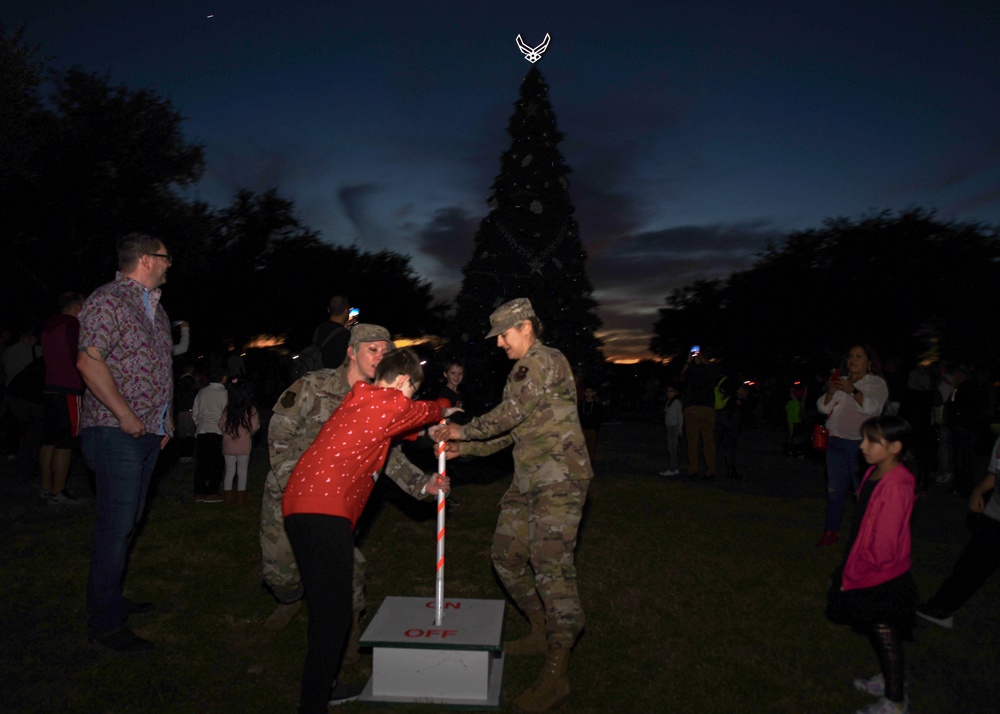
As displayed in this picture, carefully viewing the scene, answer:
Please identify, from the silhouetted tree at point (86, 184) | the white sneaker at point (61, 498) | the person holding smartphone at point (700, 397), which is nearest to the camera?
the white sneaker at point (61, 498)

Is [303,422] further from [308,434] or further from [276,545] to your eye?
[276,545]

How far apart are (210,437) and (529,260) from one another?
6.17 metres

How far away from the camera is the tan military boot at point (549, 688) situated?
438cm

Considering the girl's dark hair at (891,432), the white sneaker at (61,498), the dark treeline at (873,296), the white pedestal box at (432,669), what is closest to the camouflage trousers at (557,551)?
the white pedestal box at (432,669)

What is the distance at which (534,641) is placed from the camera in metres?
5.22

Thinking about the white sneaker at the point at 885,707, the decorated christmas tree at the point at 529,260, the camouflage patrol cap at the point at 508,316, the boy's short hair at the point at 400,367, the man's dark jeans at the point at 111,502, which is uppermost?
the decorated christmas tree at the point at 529,260

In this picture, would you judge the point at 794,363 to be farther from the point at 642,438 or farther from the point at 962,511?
the point at 962,511

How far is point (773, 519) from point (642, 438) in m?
11.6

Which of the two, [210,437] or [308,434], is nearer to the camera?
[308,434]

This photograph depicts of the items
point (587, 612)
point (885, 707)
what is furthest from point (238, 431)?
point (885, 707)

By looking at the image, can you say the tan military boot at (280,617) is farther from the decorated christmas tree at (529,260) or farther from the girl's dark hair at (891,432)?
the decorated christmas tree at (529,260)

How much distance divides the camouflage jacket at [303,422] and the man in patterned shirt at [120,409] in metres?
0.84

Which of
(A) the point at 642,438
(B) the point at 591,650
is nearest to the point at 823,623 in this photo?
(B) the point at 591,650

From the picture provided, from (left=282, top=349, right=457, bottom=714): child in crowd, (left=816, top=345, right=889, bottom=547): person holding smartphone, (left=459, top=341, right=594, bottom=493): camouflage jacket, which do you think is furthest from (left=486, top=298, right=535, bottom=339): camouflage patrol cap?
(left=816, top=345, right=889, bottom=547): person holding smartphone
